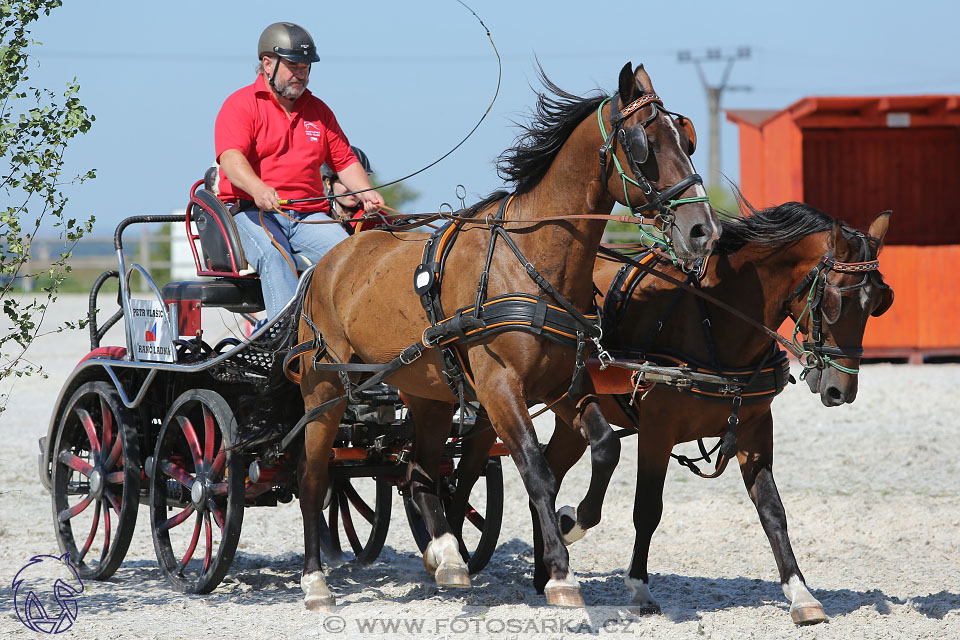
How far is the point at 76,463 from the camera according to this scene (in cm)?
638

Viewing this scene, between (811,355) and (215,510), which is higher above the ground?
(811,355)

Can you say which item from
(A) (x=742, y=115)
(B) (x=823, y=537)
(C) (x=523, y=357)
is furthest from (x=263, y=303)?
(A) (x=742, y=115)

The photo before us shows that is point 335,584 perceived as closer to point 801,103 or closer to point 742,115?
point 801,103

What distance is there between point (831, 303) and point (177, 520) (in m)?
3.51

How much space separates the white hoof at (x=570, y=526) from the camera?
4.74 meters

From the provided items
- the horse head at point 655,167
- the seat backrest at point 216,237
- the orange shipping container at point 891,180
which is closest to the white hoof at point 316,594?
the seat backrest at point 216,237

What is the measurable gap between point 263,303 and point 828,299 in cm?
309

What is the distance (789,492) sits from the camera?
7.96 metres

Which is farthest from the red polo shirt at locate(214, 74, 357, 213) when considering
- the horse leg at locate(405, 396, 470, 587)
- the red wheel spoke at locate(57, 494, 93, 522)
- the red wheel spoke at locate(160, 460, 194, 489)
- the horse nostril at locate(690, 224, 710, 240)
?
the horse nostril at locate(690, 224, 710, 240)

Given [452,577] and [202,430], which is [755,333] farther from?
[202,430]

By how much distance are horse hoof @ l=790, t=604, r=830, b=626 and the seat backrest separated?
3.21 m

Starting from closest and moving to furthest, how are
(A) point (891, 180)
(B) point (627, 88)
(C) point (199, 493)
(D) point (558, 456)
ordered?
1. (B) point (627, 88)
2. (D) point (558, 456)
3. (C) point (199, 493)
4. (A) point (891, 180)

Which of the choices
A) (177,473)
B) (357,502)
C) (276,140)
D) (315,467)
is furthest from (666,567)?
(276,140)

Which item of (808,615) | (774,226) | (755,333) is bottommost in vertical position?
(808,615)
